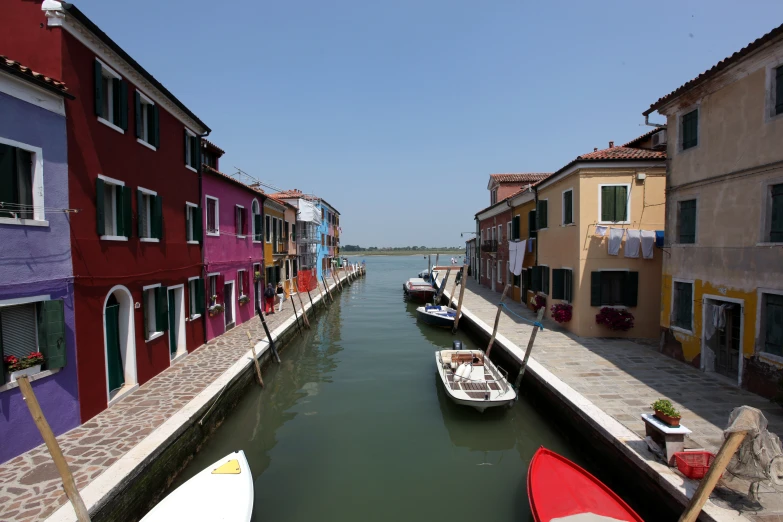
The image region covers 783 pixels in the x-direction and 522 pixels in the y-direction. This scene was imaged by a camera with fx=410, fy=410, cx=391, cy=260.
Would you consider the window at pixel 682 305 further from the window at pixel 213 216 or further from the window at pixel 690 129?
the window at pixel 213 216

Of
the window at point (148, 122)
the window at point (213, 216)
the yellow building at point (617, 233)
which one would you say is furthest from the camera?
the window at point (213, 216)

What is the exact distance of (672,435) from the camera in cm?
575

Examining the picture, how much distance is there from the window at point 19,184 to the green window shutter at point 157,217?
363 cm

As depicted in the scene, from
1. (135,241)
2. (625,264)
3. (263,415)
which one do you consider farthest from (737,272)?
(135,241)

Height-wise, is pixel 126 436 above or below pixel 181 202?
below

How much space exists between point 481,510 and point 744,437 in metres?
3.65

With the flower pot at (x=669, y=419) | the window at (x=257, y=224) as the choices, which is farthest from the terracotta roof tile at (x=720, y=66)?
the window at (x=257, y=224)

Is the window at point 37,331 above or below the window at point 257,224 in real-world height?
below

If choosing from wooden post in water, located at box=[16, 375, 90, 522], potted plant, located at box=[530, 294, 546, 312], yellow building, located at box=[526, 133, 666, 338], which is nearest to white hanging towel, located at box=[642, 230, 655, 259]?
yellow building, located at box=[526, 133, 666, 338]

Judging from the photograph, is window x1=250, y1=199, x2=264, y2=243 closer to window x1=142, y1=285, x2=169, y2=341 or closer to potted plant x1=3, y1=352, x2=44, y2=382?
window x1=142, y1=285, x2=169, y2=341

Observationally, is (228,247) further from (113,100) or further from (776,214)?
(776,214)

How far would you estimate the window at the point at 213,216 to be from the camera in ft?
47.5

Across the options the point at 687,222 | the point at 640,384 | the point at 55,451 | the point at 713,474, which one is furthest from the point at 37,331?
the point at 687,222

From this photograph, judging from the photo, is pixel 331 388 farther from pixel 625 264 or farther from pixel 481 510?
pixel 625 264
